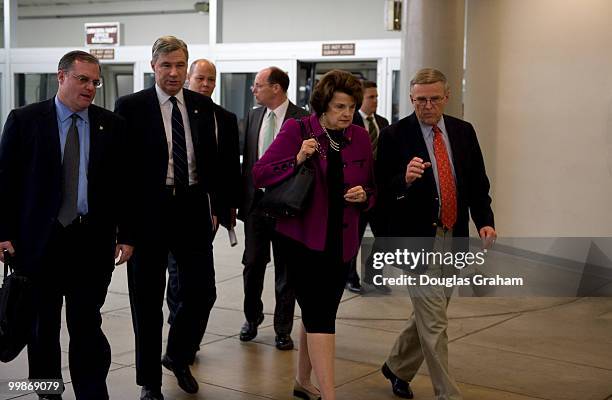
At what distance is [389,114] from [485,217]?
8.19 m

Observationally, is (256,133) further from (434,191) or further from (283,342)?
(434,191)

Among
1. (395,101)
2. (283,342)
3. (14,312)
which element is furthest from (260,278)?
(395,101)

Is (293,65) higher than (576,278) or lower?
higher

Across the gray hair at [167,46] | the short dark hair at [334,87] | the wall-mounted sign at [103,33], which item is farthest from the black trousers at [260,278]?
the wall-mounted sign at [103,33]

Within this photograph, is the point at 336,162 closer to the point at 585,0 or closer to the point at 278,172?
the point at 278,172

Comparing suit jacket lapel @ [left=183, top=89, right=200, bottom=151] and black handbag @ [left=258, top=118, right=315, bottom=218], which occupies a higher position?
suit jacket lapel @ [left=183, top=89, right=200, bottom=151]

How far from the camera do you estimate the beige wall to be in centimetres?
868

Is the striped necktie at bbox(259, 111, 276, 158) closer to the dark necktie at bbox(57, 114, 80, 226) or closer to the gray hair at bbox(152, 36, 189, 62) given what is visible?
the gray hair at bbox(152, 36, 189, 62)

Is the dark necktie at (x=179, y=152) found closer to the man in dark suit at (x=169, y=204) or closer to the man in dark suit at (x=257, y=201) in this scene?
the man in dark suit at (x=169, y=204)

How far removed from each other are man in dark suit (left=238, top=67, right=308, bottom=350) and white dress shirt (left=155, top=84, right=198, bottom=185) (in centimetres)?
132

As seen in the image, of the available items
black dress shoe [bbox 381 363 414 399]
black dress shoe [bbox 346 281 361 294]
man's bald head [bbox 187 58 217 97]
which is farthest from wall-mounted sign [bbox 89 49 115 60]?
black dress shoe [bbox 381 363 414 399]

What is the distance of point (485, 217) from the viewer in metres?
4.69

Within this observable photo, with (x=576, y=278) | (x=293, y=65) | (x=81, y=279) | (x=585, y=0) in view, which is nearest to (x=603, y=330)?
(x=576, y=278)

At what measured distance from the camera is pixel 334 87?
14.1 feet
